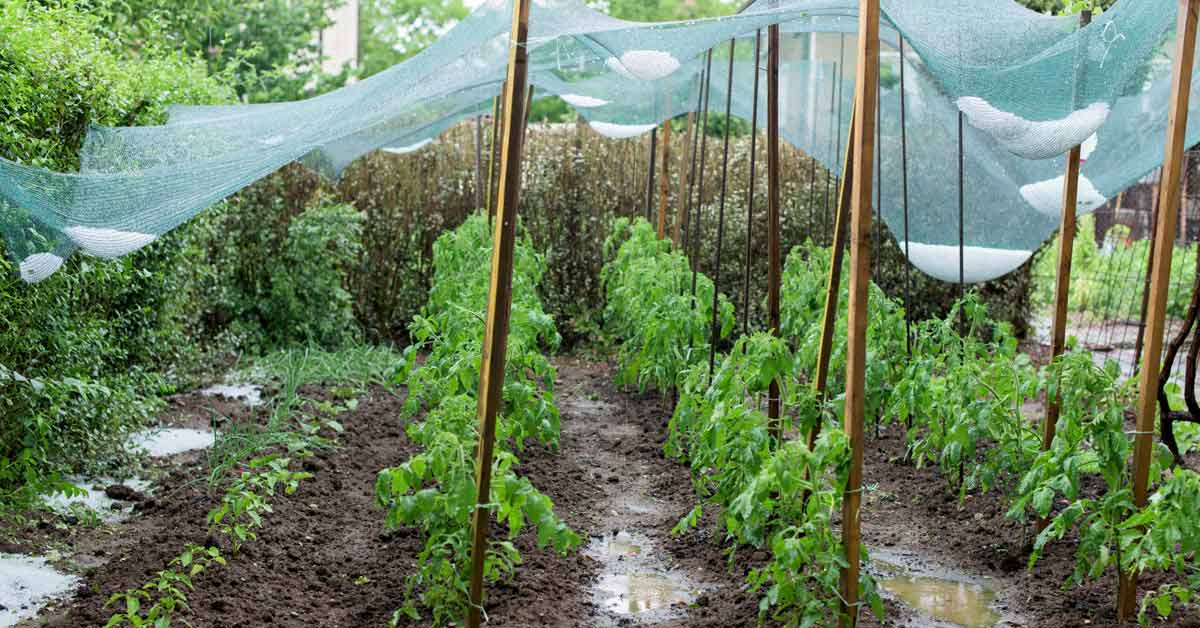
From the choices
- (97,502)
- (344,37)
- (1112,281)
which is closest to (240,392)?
(97,502)

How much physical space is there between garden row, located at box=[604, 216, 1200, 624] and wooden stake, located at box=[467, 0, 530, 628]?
2.40 feet

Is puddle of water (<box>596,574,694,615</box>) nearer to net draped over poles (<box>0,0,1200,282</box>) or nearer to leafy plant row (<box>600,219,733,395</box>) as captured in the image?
leafy plant row (<box>600,219,733,395</box>)

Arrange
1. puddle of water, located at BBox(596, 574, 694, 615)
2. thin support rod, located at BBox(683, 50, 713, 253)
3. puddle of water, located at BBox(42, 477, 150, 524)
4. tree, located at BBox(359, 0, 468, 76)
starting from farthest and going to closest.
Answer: tree, located at BBox(359, 0, 468, 76), thin support rod, located at BBox(683, 50, 713, 253), puddle of water, located at BBox(42, 477, 150, 524), puddle of water, located at BBox(596, 574, 694, 615)

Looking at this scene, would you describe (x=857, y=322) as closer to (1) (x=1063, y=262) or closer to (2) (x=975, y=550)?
(1) (x=1063, y=262)

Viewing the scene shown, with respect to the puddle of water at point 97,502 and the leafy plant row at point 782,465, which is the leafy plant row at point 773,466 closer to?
the leafy plant row at point 782,465

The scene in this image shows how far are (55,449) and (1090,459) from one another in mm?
4109

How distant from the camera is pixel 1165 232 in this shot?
339 cm

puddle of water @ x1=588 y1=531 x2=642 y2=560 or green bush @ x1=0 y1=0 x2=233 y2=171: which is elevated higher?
green bush @ x1=0 y1=0 x2=233 y2=171

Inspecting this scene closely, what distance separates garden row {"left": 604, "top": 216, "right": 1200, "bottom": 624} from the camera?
310 cm

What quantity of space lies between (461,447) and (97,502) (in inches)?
96.0

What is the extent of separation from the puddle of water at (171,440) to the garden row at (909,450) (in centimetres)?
257

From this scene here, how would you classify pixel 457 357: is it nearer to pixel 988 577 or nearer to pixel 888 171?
pixel 988 577

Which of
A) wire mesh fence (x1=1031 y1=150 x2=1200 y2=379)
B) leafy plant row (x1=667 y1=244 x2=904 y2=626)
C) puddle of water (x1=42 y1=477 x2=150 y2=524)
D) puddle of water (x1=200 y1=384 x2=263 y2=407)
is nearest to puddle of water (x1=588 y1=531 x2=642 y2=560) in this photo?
leafy plant row (x1=667 y1=244 x2=904 y2=626)

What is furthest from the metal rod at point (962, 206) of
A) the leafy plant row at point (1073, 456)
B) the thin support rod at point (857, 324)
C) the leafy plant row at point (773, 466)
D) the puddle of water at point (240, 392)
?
the puddle of water at point (240, 392)
